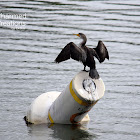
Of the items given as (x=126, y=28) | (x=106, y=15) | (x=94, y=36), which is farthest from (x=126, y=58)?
(x=106, y=15)

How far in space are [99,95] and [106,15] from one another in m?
14.8

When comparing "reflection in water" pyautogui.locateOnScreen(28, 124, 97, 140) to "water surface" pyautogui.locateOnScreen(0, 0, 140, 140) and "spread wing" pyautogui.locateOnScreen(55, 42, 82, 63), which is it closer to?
"water surface" pyautogui.locateOnScreen(0, 0, 140, 140)

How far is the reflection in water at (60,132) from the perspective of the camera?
1078cm

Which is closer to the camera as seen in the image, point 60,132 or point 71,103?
point 71,103

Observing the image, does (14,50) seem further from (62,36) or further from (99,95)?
(99,95)

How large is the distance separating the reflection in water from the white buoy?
127 millimetres

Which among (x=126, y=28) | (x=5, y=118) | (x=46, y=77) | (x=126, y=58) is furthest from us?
(x=126, y=28)

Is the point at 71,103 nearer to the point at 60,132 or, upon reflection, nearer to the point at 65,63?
the point at 60,132

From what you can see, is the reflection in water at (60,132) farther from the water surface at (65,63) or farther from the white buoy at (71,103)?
the white buoy at (71,103)

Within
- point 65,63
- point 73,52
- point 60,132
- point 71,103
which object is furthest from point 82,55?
point 65,63

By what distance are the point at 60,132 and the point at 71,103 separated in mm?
960

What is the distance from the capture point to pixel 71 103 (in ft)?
33.9

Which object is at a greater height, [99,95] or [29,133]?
[99,95]

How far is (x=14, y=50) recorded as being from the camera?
18.6 metres
